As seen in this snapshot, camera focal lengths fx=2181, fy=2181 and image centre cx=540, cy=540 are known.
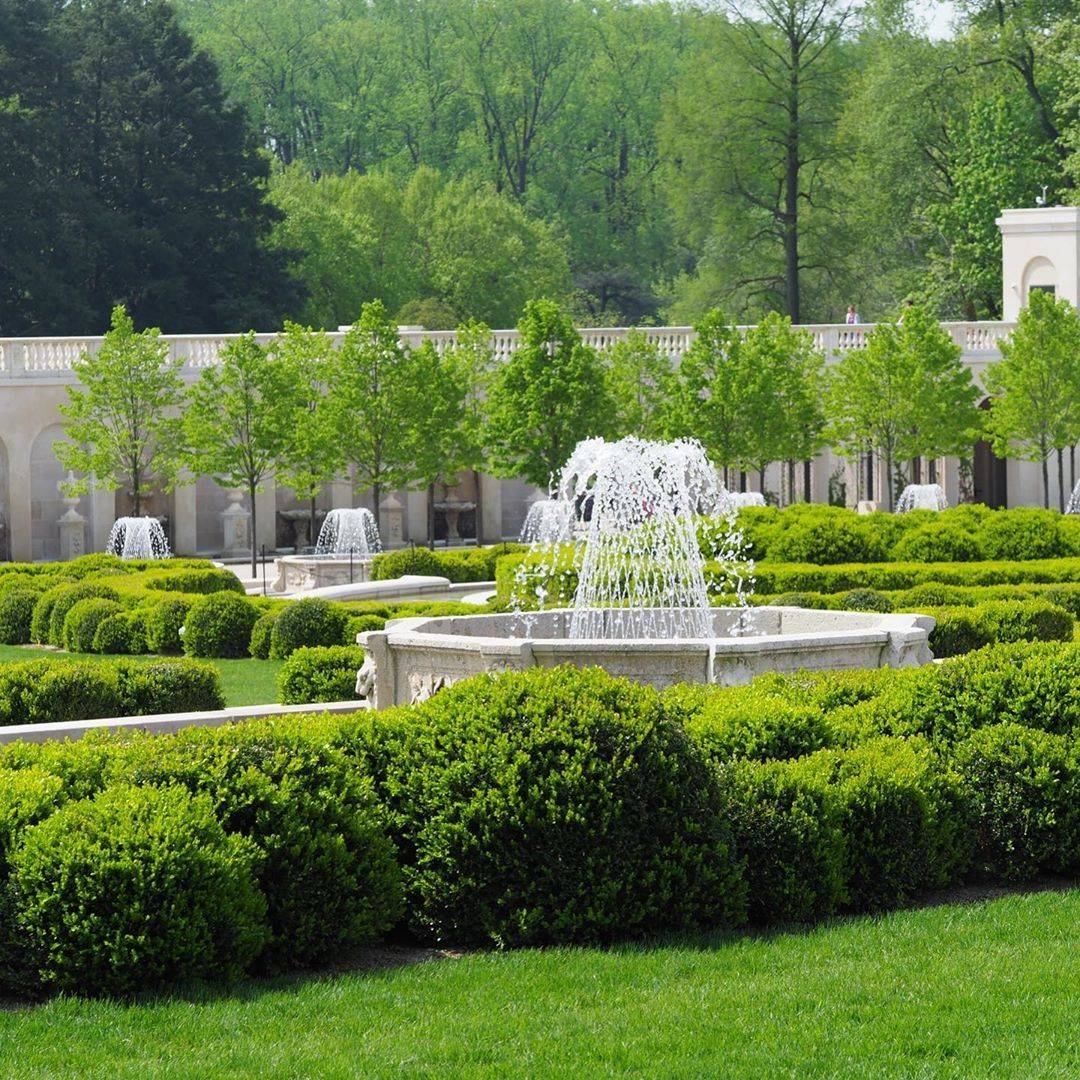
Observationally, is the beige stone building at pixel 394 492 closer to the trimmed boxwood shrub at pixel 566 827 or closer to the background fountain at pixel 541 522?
the background fountain at pixel 541 522

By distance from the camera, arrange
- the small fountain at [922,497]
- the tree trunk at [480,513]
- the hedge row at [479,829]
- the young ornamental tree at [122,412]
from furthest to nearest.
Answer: the tree trunk at [480,513]
the small fountain at [922,497]
the young ornamental tree at [122,412]
the hedge row at [479,829]

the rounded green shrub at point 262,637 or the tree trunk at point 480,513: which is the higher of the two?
the tree trunk at point 480,513

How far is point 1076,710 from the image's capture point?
10.8m

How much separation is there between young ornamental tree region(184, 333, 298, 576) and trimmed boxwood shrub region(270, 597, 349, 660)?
1780cm

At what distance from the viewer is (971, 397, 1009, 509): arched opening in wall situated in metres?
50.4

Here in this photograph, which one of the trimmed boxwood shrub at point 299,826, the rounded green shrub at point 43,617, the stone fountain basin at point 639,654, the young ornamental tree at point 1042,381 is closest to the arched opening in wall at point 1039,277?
the young ornamental tree at point 1042,381

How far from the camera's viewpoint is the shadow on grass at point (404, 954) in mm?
8312

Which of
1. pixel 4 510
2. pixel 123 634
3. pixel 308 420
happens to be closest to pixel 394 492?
pixel 308 420

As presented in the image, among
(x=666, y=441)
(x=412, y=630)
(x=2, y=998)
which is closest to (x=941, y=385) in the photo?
(x=666, y=441)

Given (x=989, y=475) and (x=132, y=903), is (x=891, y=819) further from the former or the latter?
(x=989, y=475)

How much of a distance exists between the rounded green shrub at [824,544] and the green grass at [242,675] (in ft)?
20.3

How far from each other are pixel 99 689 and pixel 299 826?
24.6 feet

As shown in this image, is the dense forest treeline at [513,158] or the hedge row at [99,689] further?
the dense forest treeline at [513,158]

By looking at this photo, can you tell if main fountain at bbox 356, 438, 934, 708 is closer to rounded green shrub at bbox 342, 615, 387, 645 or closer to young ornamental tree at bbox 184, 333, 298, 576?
rounded green shrub at bbox 342, 615, 387, 645
